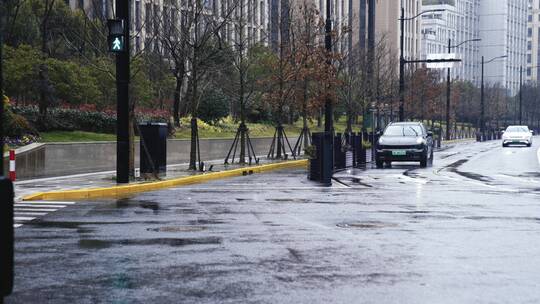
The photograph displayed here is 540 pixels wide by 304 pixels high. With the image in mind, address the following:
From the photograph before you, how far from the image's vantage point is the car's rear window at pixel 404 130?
34469 millimetres

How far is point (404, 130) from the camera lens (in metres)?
34.9

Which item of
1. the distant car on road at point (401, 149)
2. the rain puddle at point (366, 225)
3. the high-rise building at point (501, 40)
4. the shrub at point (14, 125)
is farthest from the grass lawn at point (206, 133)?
the high-rise building at point (501, 40)

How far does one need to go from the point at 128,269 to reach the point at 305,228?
163 inches

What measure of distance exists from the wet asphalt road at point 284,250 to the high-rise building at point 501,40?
163511 millimetres

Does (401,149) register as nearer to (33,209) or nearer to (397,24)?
(33,209)

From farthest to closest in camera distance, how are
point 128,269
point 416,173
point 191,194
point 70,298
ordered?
point 416,173 → point 191,194 → point 128,269 → point 70,298

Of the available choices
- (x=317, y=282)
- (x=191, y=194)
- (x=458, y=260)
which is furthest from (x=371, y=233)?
(x=191, y=194)

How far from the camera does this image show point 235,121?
50812mm

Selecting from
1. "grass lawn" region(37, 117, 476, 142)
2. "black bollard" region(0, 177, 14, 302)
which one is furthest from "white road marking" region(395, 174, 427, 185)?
"black bollard" region(0, 177, 14, 302)

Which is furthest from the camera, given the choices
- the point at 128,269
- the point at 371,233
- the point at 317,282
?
the point at 371,233

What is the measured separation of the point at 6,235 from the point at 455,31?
168 metres

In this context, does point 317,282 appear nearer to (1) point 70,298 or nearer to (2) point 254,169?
(1) point 70,298

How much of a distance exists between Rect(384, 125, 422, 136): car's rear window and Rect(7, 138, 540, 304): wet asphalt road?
16.1 metres

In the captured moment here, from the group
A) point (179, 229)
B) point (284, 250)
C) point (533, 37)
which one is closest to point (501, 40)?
point (533, 37)
